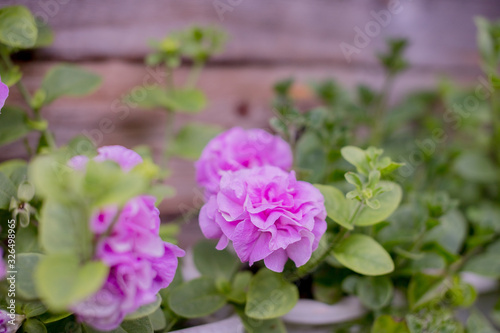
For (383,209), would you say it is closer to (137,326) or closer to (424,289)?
(424,289)

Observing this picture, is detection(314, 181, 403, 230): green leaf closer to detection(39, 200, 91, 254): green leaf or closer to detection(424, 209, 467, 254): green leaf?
detection(424, 209, 467, 254): green leaf

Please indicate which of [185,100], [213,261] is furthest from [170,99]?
[213,261]

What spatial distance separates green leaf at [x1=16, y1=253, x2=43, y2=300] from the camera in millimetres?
374

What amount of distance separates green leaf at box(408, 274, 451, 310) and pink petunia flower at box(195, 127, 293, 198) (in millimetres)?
252

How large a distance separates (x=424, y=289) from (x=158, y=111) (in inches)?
22.3

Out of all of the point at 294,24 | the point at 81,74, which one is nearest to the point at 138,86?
Answer: the point at 81,74

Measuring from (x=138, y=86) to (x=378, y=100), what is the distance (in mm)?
497

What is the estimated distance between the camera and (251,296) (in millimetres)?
503

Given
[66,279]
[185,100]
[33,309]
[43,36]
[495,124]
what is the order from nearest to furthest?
1. [66,279]
2. [33,309]
3. [43,36]
4. [185,100]
5. [495,124]

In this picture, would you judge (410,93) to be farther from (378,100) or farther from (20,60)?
(20,60)

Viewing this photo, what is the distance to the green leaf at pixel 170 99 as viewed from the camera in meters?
0.74

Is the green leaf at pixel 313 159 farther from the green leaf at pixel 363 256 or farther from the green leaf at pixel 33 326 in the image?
the green leaf at pixel 33 326

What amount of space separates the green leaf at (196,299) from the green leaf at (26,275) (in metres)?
0.17

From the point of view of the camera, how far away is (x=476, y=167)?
838mm
